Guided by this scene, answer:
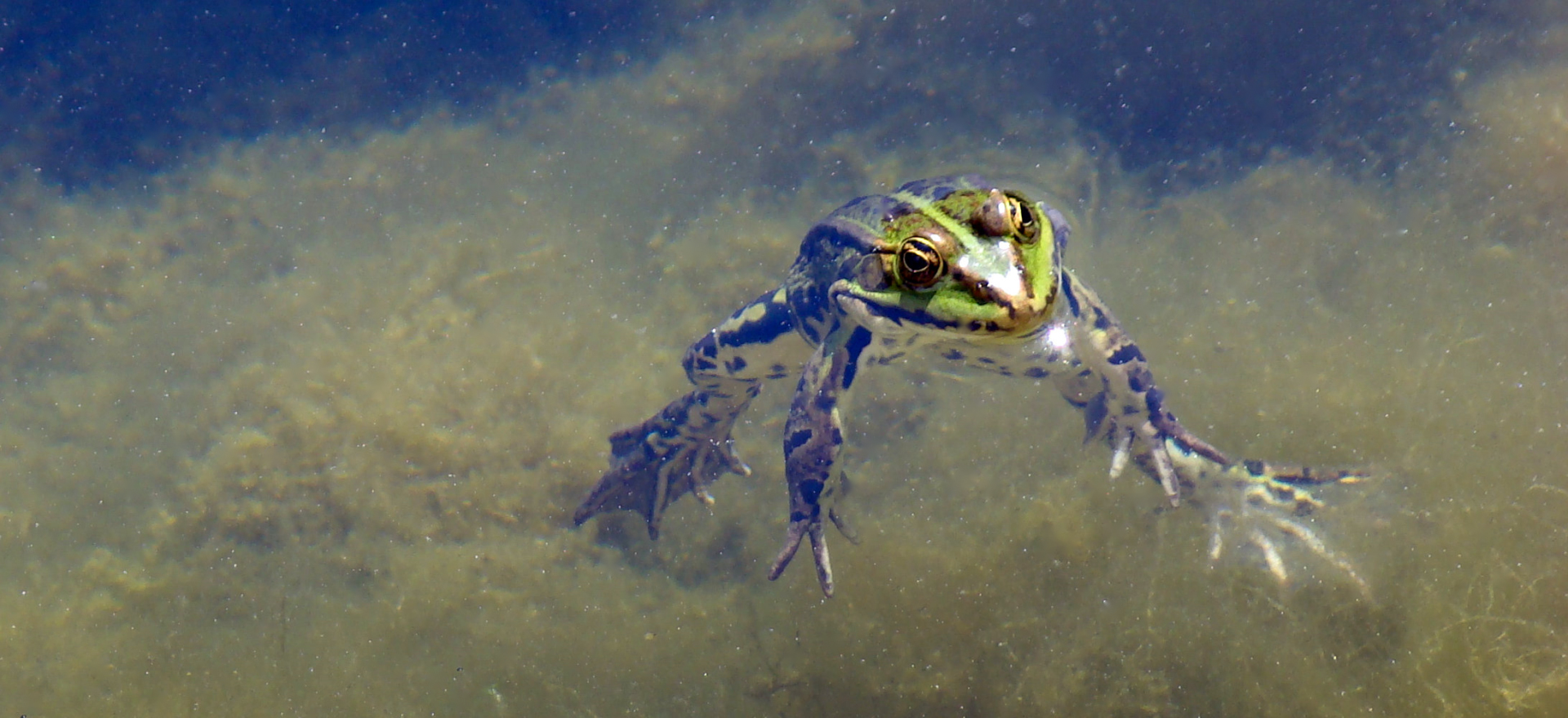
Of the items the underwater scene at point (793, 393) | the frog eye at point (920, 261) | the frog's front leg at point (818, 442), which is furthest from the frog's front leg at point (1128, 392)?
the frog eye at point (920, 261)

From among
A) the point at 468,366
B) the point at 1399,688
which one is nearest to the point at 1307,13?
the point at 1399,688

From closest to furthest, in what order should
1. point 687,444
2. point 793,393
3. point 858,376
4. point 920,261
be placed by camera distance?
point 920,261 → point 858,376 → point 687,444 → point 793,393

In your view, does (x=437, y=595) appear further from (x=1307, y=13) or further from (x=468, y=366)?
(x=1307, y=13)

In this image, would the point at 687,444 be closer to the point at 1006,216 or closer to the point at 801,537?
the point at 801,537

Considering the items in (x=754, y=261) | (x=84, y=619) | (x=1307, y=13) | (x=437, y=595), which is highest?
(x=1307, y=13)

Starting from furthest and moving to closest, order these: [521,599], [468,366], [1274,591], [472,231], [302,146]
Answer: [302,146] < [472,231] < [468,366] < [521,599] < [1274,591]

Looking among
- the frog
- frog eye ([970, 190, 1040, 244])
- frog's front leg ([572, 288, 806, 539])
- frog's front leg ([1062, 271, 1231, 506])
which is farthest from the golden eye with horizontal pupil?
frog's front leg ([572, 288, 806, 539])

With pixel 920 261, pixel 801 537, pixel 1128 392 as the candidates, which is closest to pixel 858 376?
pixel 801 537
